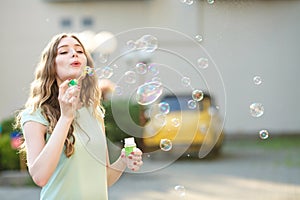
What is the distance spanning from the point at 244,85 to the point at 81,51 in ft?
42.3

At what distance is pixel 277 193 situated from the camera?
7.48 meters

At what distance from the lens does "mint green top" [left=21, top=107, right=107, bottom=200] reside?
90.7 inches

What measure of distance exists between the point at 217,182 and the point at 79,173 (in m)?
6.46

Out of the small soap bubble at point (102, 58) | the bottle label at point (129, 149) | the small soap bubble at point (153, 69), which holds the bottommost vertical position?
the bottle label at point (129, 149)

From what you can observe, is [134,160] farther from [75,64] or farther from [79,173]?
[75,64]

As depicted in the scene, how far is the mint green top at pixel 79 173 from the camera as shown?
2303 millimetres

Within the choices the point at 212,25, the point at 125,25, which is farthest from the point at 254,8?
the point at 125,25

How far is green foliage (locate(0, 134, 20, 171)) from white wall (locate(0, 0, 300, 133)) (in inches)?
249

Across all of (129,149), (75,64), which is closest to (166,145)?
(129,149)

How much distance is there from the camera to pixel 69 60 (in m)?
2.42

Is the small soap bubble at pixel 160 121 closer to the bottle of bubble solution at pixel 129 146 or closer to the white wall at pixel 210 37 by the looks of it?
the bottle of bubble solution at pixel 129 146

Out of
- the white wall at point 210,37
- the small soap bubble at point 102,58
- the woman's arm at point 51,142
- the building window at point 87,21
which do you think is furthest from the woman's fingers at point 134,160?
the building window at point 87,21

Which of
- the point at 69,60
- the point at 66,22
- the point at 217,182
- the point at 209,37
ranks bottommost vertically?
the point at 217,182

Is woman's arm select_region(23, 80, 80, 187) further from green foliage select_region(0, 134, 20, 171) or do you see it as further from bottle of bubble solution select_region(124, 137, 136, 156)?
green foliage select_region(0, 134, 20, 171)
